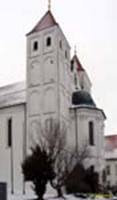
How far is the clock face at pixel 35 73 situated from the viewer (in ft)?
144

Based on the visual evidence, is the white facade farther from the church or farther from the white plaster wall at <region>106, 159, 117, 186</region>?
the church

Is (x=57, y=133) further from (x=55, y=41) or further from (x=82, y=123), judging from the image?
(x=55, y=41)

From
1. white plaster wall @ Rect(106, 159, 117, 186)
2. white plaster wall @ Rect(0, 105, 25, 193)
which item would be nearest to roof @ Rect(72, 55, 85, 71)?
white plaster wall @ Rect(0, 105, 25, 193)

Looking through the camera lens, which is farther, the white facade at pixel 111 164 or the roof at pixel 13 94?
the white facade at pixel 111 164

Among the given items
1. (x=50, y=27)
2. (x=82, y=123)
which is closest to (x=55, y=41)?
(x=50, y=27)

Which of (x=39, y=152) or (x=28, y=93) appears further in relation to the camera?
(x=28, y=93)

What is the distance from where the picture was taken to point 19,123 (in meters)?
44.3

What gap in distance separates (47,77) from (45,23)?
6.44 meters

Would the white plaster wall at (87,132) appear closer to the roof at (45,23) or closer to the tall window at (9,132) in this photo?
the tall window at (9,132)

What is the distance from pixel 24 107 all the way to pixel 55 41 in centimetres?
734

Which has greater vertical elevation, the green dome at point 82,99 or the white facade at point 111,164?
the green dome at point 82,99

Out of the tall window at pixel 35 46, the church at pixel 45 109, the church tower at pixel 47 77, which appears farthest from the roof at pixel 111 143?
the tall window at pixel 35 46

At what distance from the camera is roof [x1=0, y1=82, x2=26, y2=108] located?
45.8 m

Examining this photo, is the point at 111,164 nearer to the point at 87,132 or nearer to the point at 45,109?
the point at 87,132
